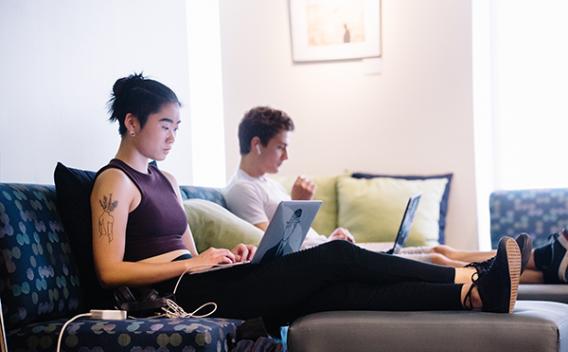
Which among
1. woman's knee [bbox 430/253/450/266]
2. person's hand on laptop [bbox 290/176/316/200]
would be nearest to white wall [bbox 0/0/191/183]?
person's hand on laptop [bbox 290/176/316/200]

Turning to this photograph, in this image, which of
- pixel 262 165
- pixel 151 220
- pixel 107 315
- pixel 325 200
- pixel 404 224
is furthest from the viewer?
pixel 325 200

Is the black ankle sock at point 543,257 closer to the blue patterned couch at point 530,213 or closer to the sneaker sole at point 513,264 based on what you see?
the blue patterned couch at point 530,213

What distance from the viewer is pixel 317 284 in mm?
2420

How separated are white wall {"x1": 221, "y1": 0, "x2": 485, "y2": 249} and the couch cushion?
2.68m

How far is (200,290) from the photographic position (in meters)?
2.43

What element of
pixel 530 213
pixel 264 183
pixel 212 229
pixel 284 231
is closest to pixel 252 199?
pixel 264 183

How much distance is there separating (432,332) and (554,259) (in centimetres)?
137

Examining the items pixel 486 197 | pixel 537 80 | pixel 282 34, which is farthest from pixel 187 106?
pixel 537 80

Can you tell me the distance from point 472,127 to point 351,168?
2.36 ft

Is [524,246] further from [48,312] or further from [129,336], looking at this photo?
[48,312]

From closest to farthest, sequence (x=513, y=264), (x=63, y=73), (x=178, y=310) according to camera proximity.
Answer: (x=513, y=264), (x=178, y=310), (x=63, y=73)

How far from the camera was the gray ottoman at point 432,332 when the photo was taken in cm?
212

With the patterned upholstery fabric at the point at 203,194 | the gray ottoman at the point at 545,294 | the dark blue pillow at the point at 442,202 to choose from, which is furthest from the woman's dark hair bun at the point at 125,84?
the dark blue pillow at the point at 442,202

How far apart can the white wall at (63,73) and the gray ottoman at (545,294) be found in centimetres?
161
